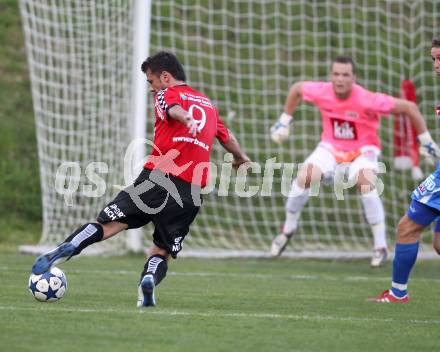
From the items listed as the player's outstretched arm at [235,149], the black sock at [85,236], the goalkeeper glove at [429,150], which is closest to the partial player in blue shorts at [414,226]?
the player's outstretched arm at [235,149]

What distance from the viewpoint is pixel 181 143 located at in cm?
669

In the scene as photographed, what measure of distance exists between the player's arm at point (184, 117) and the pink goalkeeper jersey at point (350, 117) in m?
4.26

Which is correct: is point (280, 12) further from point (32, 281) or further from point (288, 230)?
point (32, 281)

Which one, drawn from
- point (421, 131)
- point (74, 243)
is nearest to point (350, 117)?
point (421, 131)

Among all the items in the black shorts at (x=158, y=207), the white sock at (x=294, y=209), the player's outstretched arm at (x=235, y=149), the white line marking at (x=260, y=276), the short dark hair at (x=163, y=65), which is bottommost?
the white line marking at (x=260, y=276)

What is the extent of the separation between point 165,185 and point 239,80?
26.5ft

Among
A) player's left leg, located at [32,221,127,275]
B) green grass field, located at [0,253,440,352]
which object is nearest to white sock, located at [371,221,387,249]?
green grass field, located at [0,253,440,352]

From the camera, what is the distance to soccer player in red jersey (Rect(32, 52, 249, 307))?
6527mm

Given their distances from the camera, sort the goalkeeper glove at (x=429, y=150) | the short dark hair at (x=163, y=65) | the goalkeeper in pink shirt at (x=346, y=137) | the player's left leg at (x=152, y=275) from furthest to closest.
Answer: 1. the goalkeeper in pink shirt at (x=346, y=137)
2. the goalkeeper glove at (x=429, y=150)
3. the short dark hair at (x=163, y=65)
4. the player's left leg at (x=152, y=275)

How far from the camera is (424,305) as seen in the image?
7.33 meters

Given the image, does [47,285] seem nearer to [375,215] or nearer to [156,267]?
[156,267]

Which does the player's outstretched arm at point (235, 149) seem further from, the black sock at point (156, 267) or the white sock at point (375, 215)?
the white sock at point (375, 215)

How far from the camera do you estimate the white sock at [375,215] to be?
410 inches

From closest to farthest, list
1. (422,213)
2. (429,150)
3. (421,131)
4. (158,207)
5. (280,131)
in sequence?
1. (158,207)
2. (422,213)
3. (429,150)
4. (421,131)
5. (280,131)
